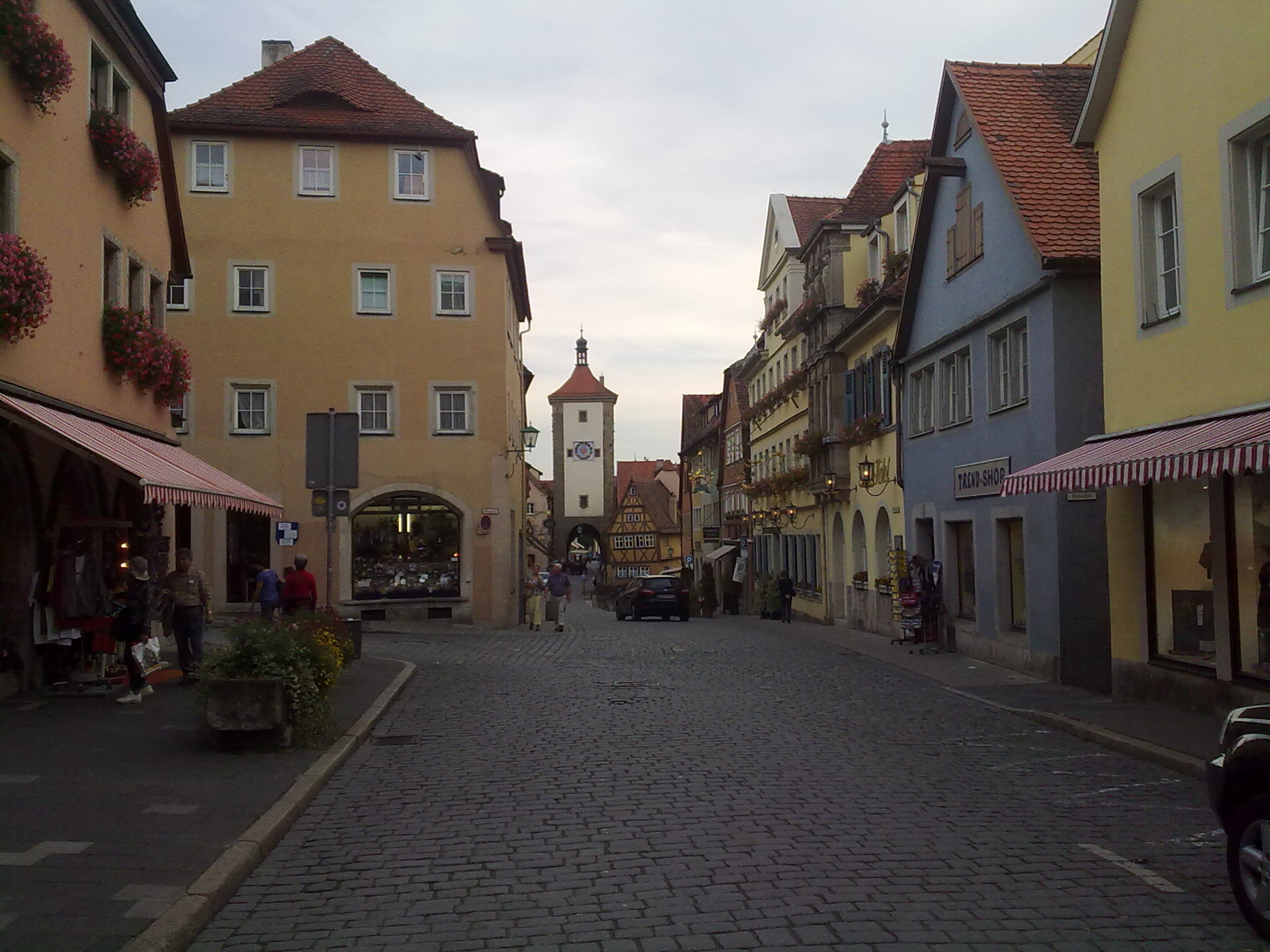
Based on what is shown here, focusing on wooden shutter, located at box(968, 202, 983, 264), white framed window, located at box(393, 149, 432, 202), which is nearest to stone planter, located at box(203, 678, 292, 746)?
wooden shutter, located at box(968, 202, 983, 264)

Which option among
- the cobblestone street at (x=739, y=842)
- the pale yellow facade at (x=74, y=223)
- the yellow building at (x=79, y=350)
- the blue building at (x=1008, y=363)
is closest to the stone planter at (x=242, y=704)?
the cobblestone street at (x=739, y=842)

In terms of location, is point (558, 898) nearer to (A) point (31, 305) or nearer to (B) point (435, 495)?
(A) point (31, 305)

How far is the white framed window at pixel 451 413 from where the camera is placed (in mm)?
32250

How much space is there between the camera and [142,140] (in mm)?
17047

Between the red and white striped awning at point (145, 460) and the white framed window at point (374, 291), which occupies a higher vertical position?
the white framed window at point (374, 291)

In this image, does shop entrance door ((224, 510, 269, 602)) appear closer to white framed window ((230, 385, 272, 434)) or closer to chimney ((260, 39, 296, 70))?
white framed window ((230, 385, 272, 434))

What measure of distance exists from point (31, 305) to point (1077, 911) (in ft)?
33.5

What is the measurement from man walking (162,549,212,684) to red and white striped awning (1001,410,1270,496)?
9501 mm

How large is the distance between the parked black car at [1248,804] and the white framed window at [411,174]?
93.5 feet

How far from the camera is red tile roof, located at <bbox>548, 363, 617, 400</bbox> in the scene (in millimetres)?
104375

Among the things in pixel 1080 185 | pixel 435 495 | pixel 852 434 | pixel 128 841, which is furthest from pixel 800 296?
pixel 128 841

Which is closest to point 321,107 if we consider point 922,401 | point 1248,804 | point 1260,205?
point 922,401

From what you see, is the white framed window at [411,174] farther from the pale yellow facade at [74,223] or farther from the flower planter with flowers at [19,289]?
the flower planter with flowers at [19,289]

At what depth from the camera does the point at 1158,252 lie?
46.8ft
